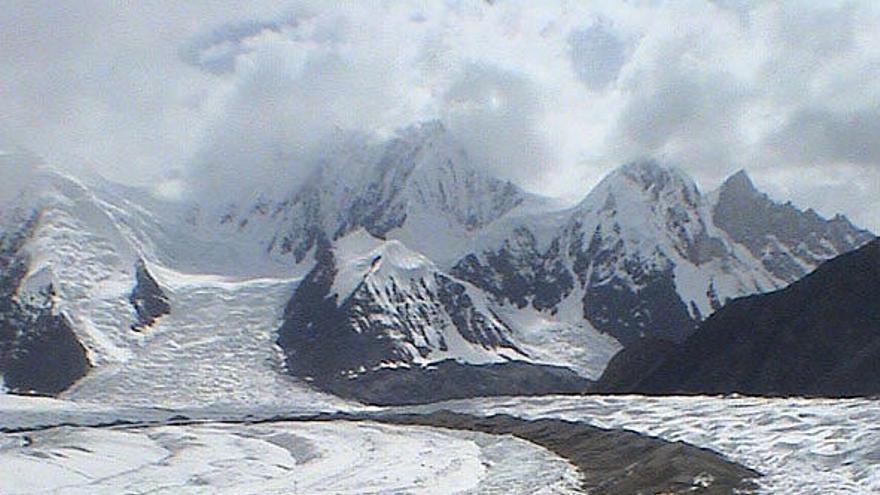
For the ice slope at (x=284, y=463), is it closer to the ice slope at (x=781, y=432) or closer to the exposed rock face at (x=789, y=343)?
the ice slope at (x=781, y=432)

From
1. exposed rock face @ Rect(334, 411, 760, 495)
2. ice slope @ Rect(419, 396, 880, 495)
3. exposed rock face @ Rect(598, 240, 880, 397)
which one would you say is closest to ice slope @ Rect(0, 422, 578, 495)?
exposed rock face @ Rect(334, 411, 760, 495)

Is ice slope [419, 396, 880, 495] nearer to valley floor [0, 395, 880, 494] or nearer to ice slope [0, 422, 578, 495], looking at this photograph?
valley floor [0, 395, 880, 494]

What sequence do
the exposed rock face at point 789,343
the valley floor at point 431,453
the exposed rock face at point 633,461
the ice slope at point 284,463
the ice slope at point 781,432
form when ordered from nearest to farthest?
the ice slope at point 781,432 → the exposed rock face at point 633,461 → the valley floor at point 431,453 → the ice slope at point 284,463 → the exposed rock face at point 789,343

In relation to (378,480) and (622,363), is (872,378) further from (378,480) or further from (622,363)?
(378,480)

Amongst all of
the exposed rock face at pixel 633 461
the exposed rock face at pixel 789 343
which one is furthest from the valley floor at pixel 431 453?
the exposed rock face at pixel 789 343

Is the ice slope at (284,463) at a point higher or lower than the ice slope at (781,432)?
lower

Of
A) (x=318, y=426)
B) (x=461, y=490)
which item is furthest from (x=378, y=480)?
(x=318, y=426)

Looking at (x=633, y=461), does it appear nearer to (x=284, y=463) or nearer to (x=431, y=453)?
(x=431, y=453)
